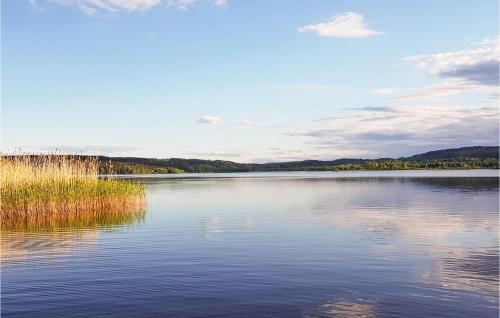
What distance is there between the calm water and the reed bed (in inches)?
149

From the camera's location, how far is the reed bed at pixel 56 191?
28.6 meters

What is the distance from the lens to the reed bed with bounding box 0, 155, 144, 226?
28594 millimetres

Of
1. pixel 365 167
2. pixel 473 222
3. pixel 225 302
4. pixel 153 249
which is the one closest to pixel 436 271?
pixel 225 302

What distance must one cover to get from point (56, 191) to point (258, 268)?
1861 centimetres

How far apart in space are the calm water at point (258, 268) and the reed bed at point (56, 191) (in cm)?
379

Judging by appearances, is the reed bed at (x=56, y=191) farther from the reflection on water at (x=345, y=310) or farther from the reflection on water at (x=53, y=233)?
A: the reflection on water at (x=345, y=310)

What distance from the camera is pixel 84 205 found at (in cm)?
3130

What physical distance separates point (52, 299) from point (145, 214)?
20354 millimetres

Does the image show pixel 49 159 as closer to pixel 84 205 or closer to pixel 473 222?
pixel 84 205

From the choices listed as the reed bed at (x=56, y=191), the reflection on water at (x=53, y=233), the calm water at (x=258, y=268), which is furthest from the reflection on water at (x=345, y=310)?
the reed bed at (x=56, y=191)

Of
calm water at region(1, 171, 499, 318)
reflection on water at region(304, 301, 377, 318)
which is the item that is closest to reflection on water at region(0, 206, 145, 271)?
calm water at region(1, 171, 499, 318)

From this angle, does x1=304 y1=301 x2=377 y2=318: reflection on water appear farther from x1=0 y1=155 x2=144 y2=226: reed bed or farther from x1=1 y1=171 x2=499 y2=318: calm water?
x1=0 y1=155 x2=144 y2=226: reed bed

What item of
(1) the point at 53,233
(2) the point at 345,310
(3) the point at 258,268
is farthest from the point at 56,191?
(2) the point at 345,310

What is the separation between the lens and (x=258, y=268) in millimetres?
15711
